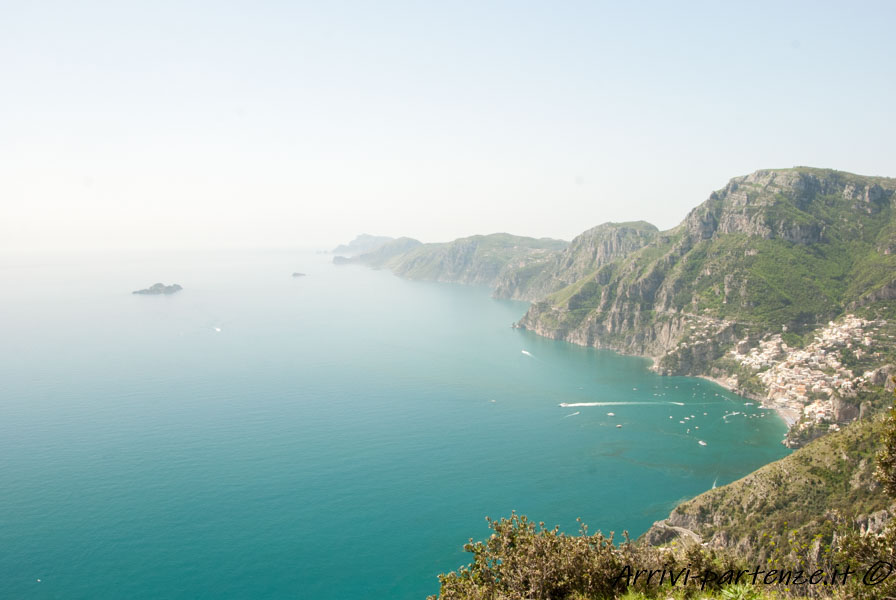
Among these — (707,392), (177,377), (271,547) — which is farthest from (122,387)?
(707,392)

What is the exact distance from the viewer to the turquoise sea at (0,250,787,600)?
77.9m

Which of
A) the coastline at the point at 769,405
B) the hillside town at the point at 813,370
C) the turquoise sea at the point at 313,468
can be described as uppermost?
the hillside town at the point at 813,370

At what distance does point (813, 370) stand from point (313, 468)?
15498cm

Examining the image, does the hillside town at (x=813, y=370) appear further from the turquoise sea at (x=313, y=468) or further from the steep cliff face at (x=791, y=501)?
the steep cliff face at (x=791, y=501)

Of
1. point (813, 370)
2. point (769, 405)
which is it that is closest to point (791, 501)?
point (769, 405)

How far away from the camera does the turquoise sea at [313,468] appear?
77875 mm

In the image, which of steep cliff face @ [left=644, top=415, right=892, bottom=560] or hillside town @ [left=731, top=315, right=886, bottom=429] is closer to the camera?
steep cliff face @ [left=644, top=415, right=892, bottom=560]

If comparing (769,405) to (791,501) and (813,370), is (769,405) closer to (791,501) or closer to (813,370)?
(813,370)

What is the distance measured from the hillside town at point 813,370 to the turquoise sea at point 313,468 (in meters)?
11.2

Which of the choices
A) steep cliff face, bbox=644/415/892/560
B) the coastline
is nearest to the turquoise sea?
the coastline

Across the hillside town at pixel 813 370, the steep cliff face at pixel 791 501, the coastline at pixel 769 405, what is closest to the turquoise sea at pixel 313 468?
the coastline at pixel 769 405

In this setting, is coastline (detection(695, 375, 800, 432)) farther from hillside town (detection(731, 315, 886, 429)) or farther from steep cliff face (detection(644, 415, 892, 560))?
steep cliff face (detection(644, 415, 892, 560))

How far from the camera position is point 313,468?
109 metres

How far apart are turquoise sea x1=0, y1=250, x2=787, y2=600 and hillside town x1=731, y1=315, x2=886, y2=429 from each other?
1124cm
